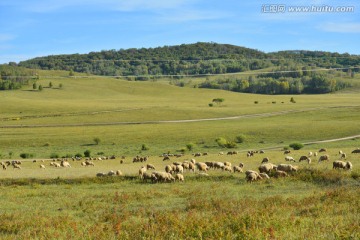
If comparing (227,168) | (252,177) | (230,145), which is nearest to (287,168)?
(252,177)

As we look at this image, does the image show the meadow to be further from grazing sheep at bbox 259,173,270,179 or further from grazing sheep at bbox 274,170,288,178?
grazing sheep at bbox 259,173,270,179

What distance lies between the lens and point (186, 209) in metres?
15.6

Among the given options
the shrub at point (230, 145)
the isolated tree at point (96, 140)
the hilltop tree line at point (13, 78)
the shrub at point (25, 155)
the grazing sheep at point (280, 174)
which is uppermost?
the hilltop tree line at point (13, 78)

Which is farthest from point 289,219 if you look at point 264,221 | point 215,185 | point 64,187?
point 64,187

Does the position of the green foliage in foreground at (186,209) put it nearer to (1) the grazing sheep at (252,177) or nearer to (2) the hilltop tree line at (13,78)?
(1) the grazing sheep at (252,177)

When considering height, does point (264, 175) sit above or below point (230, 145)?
above

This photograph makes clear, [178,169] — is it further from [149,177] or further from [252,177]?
[252,177]

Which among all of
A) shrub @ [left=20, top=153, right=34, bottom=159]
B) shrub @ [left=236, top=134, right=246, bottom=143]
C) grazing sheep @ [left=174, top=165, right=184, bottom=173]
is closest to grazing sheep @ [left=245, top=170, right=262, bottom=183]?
grazing sheep @ [left=174, top=165, right=184, bottom=173]

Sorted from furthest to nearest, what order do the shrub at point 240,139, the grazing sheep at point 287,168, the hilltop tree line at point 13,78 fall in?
1. the hilltop tree line at point 13,78
2. the shrub at point 240,139
3. the grazing sheep at point 287,168

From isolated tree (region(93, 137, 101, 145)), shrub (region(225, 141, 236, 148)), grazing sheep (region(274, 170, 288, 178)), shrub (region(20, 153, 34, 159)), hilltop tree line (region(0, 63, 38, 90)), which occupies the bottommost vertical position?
isolated tree (region(93, 137, 101, 145))

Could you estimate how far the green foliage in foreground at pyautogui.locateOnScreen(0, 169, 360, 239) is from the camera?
10273 millimetres

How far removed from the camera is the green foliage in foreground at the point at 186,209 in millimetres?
10273

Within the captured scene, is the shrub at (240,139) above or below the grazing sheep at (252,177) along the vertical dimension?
below

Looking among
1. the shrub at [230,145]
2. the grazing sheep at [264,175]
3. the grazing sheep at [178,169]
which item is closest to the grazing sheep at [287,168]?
the grazing sheep at [264,175]
